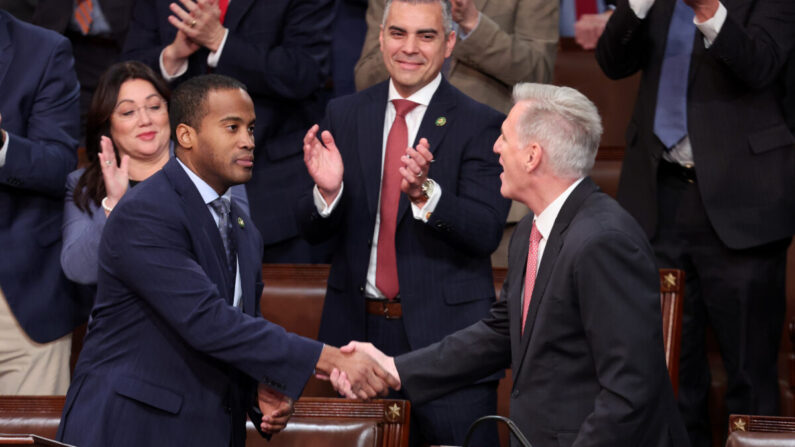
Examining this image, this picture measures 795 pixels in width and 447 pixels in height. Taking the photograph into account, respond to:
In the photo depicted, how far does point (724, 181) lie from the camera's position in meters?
3.23

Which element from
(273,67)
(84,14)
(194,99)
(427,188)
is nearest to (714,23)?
(427,188)

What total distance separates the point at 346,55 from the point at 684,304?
66.6 inches

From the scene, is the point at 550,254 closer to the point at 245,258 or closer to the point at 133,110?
the point at 245,258

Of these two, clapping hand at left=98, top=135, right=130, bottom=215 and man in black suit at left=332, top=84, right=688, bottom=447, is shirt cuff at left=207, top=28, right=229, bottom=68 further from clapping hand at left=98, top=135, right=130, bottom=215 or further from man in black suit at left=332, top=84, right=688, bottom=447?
man in black suit at left=332, top=84, right=688, bottom=447

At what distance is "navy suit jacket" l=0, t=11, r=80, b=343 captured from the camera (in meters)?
3.10

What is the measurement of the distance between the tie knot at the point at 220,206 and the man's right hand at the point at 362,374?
0.40 metres

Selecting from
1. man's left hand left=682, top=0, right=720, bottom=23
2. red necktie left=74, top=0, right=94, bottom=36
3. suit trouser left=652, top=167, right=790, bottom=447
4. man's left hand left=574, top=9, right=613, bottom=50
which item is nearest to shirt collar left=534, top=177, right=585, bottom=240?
man's left hand left=682, top=0, right=720, bottom=23

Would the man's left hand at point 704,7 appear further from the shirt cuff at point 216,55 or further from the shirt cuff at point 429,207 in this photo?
the shirt cuff at point 216,55

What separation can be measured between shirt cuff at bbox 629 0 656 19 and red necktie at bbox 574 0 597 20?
136cm

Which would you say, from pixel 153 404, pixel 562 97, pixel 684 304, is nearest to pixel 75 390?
pixel 153 404

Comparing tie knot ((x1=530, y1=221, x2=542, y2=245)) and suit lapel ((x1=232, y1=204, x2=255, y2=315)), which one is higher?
tie knot ((x1=530, y1=221, x2=542, y2=245))

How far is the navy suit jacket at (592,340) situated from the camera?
2086 mm

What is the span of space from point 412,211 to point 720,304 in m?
1.02

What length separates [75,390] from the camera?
7.59 ft
